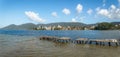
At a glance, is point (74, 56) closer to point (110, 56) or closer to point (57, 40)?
point (110, 56)

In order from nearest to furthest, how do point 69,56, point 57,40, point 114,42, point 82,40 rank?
point 69,56
point 114,42
point 82,40
point 57,40

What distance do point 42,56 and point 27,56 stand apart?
2146mm

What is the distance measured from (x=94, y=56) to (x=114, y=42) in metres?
16.8

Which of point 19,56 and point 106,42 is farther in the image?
point 106,42

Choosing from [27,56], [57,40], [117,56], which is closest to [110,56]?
[117,56]

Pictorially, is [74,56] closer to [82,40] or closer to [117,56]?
[117,56]

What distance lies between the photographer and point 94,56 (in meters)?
26.2

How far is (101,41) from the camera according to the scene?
4184 centimetres

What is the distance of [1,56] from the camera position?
2611 centimetres

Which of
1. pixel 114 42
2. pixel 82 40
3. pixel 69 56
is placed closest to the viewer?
pixel 69 56

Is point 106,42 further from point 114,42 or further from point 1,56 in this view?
point 1,56

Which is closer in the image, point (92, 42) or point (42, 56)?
point (42, 56)

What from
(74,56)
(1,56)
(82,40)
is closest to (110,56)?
(74,56)

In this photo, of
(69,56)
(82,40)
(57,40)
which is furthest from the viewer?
(57,40)
